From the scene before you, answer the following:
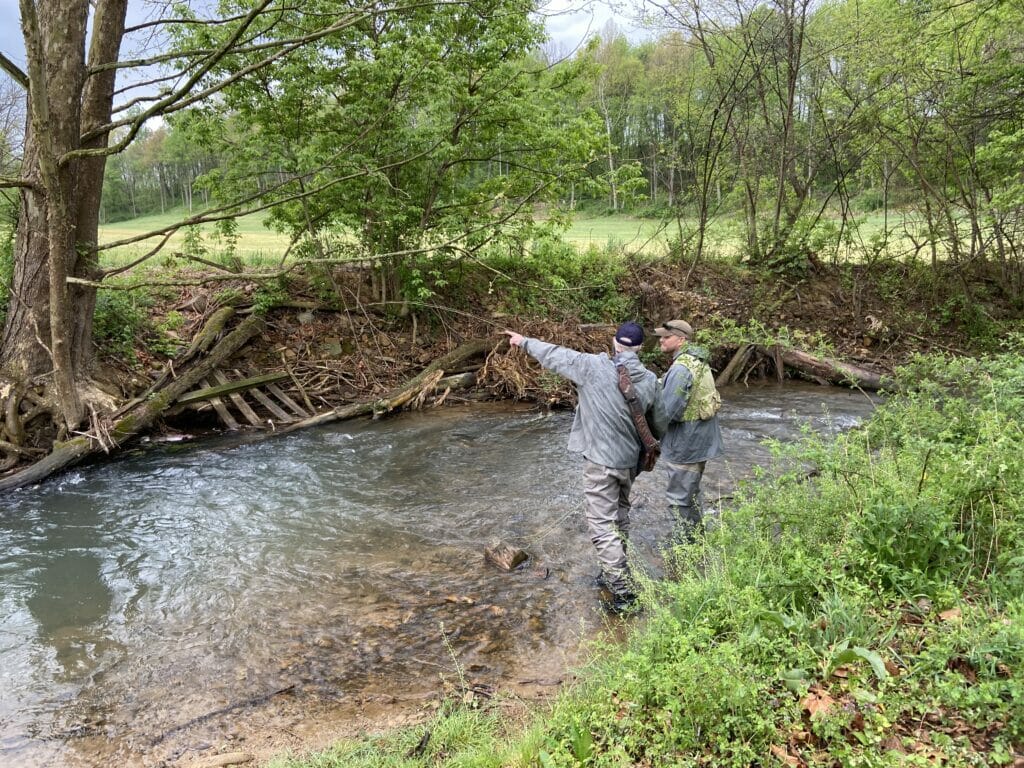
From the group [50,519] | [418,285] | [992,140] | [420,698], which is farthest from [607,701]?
[992,140]

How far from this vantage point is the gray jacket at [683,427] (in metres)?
5.56

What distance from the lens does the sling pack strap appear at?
5246 mm

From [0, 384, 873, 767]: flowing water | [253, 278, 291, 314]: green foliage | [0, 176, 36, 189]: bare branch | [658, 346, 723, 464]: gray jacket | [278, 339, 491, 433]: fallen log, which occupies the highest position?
[0, 176, 36, 189]: bare branch

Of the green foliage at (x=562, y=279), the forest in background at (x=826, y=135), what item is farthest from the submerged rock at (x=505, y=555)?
the forest in background at (x=826, y=135)

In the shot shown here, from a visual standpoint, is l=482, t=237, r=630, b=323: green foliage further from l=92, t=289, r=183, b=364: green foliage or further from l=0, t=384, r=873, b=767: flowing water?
l=92, t=289, r=183, b=364: green foliage

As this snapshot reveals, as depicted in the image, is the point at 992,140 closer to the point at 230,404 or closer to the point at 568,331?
the point at 568,331

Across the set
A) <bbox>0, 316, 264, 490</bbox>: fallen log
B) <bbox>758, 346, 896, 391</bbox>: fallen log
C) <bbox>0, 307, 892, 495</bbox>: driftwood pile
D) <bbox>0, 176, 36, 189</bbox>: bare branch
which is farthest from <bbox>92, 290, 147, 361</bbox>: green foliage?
<bbox>758, 346, 896, 391</bbox>: fallen log

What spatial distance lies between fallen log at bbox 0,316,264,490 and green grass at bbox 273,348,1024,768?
6.78 meters

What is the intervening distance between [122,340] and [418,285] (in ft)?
17.3

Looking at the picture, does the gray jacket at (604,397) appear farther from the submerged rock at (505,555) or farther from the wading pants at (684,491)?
the submerged rock at (505,555)

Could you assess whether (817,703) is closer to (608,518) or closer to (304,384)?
(608,518)

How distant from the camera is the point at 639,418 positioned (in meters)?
5.28

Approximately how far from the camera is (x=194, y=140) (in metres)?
11.0

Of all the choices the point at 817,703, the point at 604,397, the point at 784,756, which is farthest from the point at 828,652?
the point at 604,397
